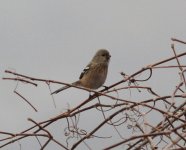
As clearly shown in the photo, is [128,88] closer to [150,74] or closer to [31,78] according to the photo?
[150,74]

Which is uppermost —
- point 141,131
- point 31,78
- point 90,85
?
point 90,85

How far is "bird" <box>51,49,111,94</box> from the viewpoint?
5314mm

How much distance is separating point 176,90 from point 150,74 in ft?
0.56

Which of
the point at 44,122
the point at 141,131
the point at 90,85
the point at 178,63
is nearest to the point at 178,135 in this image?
the point at 141,131

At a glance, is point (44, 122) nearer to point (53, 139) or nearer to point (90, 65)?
point (53, 139)

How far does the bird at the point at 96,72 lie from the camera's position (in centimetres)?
531

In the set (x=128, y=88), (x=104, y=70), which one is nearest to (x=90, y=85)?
(x=104, y=70)

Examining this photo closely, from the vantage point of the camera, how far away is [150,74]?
7.32 ft

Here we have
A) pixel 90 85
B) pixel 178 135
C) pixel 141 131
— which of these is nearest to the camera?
pixel 178 135

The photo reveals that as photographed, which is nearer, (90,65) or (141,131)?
(141,131)

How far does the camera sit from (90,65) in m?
5.64

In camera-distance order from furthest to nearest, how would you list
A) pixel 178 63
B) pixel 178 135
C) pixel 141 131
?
1. pixel 178 63
2. pixel 141 131
3. pixel 178 135

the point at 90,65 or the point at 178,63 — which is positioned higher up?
the point at 90,65

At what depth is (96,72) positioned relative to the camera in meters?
5.44
